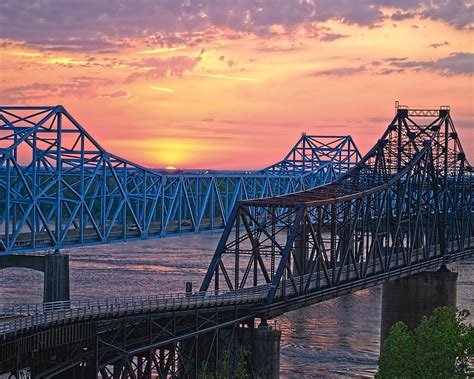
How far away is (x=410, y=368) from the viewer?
46.9 metres

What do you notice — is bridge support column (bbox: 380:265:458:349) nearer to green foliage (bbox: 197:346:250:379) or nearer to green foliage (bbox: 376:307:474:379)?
green foliage (bbox: 197:346:250:379)

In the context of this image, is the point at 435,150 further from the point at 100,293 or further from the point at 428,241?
the point at 100,293

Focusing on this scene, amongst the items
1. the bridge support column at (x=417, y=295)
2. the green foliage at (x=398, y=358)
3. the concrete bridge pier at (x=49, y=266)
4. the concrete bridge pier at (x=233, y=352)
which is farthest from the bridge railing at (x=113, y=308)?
the concrete bridge pier at (x=49, y=266)

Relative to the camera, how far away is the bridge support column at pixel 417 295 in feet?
256

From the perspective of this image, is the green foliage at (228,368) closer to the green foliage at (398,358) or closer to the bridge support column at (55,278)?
the green foliage at (398,358)

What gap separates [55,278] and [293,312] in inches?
838

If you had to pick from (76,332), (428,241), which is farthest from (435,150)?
(76,332)

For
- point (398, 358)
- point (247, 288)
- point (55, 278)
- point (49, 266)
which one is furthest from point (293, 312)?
point (398, 358)

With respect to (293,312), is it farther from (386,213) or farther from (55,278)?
(55,278)

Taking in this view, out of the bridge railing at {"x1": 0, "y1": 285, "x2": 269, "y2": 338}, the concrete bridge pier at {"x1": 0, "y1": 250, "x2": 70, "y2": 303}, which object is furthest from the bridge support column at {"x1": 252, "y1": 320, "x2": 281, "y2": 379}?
the concrete bridge pier at {"x1": 0, "y1": 250, "x2": 70, "y2": 303}

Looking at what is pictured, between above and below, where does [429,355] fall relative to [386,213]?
below

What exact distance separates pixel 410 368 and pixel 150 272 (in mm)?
67004

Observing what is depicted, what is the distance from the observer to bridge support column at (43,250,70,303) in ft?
255

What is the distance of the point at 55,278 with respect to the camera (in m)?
80.1
